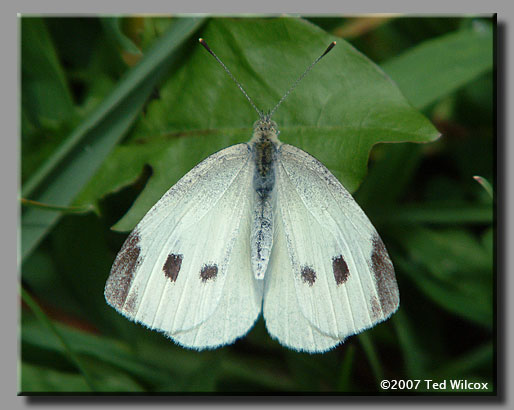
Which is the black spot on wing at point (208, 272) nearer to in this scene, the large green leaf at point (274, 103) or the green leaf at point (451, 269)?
the large green leaf at point (274, 103)

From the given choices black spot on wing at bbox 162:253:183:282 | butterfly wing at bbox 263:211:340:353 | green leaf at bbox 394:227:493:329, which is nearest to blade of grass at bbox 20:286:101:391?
black spot on wing at bbox 162:253:183:282

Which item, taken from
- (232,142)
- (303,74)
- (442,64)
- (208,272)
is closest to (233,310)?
(208,272)

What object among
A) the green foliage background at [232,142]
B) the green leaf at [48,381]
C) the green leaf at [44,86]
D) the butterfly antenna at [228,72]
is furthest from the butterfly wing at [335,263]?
the green leaf at [44,86]

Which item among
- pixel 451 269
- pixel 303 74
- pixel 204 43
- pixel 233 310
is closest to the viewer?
pixel 233 310

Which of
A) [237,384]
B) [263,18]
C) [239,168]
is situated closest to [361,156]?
[239,168]

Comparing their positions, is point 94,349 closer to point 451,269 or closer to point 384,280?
point 384,280

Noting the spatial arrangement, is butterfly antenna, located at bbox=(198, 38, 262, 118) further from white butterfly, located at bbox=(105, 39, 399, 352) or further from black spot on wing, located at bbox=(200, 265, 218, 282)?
black spot on wing, located at bbox=(200, 265, 218, 282)

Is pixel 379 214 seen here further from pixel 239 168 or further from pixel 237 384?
pixel 237 384
